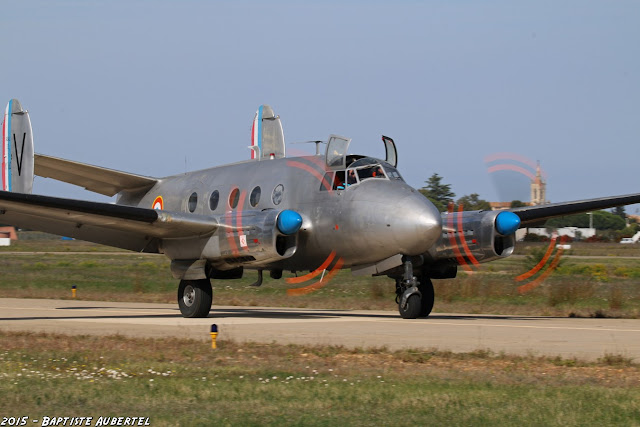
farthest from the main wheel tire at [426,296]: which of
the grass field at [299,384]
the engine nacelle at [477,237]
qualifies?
the grass field at [299,384]

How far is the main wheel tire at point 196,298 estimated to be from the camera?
2183cm

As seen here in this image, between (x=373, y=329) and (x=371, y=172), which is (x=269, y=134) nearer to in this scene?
(x=371, y=172)

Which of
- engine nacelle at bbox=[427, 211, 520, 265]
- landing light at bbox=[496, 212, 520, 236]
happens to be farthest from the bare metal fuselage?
landing light at bbox=[496, 212, 520, 236]

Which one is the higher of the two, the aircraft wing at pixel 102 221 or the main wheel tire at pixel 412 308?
the aircraft wing at pixel 102 221

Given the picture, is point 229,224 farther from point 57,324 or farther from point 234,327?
point 57,324

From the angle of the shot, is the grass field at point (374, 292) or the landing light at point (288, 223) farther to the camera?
the grass field at point (374, 292)

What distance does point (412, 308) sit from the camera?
67.7 ft

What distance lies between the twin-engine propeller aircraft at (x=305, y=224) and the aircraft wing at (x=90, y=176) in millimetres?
675

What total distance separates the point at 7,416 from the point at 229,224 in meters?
12.0

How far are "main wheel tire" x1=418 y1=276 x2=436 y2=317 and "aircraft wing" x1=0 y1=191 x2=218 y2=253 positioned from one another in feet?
17.8

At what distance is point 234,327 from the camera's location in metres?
18.9

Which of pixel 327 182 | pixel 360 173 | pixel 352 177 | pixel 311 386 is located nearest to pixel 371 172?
pixel 360 173

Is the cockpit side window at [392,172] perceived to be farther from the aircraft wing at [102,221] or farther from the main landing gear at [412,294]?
the aircraft wing at [102,221]

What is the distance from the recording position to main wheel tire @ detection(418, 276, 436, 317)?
A: 2172cm
